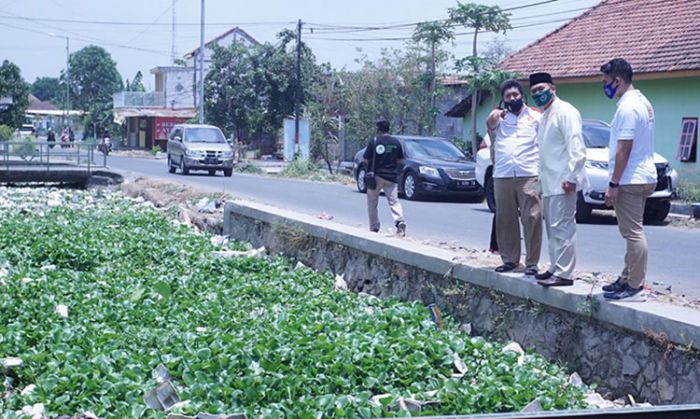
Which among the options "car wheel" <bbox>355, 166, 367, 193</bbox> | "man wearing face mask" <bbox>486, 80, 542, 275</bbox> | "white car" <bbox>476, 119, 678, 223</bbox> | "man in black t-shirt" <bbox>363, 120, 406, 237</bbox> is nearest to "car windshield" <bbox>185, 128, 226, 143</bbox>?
"car wheel" <bbox>355, 166, 367, 193</bbox>

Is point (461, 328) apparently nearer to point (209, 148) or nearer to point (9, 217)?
point (9, 217)

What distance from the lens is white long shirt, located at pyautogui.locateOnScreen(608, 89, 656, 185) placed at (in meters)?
6.79

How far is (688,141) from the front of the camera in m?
23.9

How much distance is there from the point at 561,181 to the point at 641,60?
18752mm

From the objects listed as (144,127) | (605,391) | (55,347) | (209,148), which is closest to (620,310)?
(605,391)

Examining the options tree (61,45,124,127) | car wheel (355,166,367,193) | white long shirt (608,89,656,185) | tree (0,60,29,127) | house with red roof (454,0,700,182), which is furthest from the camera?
tree (61,45,124,127)

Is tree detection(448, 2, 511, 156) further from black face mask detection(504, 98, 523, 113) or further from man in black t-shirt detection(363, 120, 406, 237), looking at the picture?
black face mask detection(504, 98, 523, 113)

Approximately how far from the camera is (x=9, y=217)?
1720cm

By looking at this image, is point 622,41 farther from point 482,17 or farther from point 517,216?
point 517,216

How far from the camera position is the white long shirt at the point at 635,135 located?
6785 mm

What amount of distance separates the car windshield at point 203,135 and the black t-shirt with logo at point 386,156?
21712mm

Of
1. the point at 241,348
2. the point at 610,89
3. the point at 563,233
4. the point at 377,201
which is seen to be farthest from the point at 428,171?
the point at 241,348

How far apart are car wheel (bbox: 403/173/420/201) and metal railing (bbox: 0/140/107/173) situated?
1101 cm

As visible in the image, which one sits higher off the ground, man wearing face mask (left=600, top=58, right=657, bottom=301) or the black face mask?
the black face mask
